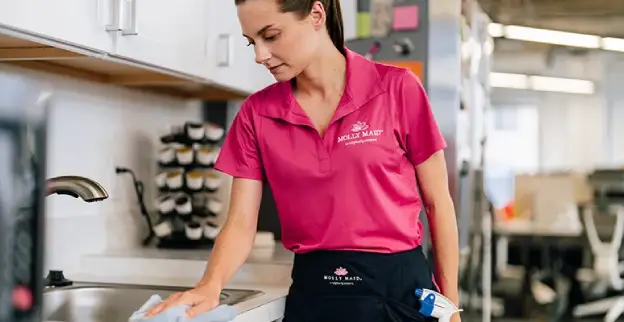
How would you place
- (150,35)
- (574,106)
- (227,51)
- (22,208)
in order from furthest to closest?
(574,106)
(227,51)
(150,35)
(22,208)

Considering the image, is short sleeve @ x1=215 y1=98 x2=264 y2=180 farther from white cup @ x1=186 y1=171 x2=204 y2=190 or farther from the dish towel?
white cup @ x1=186 y1=171 x2=204 y2=190

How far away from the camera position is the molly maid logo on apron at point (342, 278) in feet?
4.65

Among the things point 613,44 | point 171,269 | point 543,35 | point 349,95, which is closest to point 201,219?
point 171,269

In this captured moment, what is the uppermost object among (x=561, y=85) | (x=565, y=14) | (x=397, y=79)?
(x=565, y=14)

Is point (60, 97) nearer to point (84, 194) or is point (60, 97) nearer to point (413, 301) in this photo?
point (84, 194)

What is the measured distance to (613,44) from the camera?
7578mm

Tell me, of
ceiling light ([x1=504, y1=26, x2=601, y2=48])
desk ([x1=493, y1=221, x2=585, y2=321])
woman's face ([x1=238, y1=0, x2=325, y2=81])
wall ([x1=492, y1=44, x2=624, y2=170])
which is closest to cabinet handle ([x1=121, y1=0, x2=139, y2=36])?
woman's face ([x1=238, y1=0, x2=325, y2=81])

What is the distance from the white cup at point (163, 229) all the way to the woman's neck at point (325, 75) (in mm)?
813

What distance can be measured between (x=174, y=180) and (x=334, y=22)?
0.87 m

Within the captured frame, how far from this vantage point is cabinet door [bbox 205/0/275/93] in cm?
197

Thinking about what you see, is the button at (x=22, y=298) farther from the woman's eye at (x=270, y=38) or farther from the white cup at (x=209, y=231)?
the white cup at (x=209, y=231)

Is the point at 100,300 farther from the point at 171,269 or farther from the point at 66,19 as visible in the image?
the point at 66,19

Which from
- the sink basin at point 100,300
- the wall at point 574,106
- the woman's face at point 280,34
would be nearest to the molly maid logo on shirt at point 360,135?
the woman's face at point 280,34

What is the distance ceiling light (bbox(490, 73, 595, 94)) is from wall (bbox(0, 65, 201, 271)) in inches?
244
